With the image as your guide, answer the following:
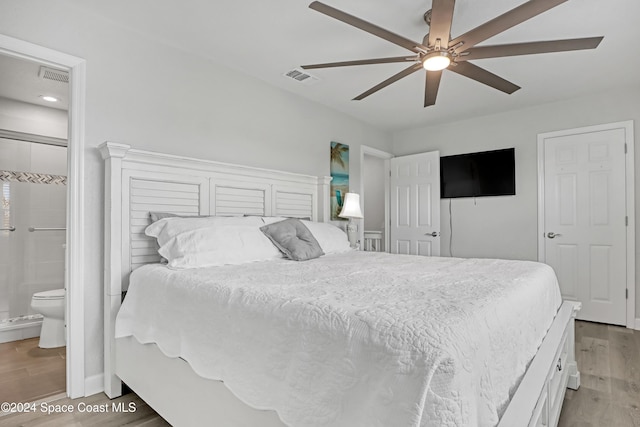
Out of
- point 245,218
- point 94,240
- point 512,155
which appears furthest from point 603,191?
point 94,240

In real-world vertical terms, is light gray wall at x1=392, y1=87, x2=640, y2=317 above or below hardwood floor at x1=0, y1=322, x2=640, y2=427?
above

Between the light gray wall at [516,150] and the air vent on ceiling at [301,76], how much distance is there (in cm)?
230

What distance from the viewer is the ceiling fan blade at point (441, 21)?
1592mm

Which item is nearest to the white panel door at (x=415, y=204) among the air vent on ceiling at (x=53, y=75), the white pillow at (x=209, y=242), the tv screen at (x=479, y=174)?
the tv screen at (x=479, y=174)

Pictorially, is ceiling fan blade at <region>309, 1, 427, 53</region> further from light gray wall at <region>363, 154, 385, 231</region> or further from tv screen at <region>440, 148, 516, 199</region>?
light gray wall at <region>363, 154, 385, 231</region>

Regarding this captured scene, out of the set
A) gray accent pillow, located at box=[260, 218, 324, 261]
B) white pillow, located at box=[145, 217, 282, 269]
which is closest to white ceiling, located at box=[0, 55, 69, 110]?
white pillow, located at box=[145, 217, 282, 269]

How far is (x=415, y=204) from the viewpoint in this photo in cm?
486

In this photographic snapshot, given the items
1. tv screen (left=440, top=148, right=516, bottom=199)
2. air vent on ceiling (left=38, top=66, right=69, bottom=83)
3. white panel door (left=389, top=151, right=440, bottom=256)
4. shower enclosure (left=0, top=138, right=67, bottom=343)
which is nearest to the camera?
air vent on ceiling (left=38, top=66, right=69, bottom=83)

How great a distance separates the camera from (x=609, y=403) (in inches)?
81.5

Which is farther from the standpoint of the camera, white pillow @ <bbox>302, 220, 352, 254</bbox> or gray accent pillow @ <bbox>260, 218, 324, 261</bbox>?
white pillow @ <bbox>302, 220, 352, 254</bbox>

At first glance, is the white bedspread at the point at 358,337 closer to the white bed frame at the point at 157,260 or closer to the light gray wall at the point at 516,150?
the white bed frame at the point at 157,260

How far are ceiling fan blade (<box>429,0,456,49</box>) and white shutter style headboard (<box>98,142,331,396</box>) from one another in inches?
70.3

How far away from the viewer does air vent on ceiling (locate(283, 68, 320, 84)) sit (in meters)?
3.16

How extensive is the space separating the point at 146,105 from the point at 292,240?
1477 millimetres
